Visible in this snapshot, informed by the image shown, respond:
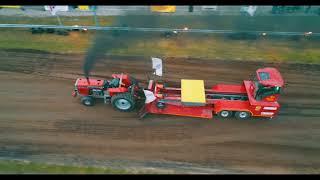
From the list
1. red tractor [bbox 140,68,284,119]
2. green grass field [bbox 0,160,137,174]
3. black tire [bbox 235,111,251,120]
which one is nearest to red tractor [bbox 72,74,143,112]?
red tractor [bbox 140,68,284,119]

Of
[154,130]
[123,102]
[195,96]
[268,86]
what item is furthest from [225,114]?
[123,102]

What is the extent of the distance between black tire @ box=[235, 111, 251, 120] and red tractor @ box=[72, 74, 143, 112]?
4.44 metres

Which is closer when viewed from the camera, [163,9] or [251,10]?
[251,10]

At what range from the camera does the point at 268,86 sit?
A: 14.1 m

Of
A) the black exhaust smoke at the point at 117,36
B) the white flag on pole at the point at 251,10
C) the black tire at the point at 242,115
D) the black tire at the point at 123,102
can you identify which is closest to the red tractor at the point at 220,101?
the black tire at the point at 242,115

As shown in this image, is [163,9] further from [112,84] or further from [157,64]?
[112,84]

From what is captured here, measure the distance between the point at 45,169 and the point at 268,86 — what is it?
934 cm

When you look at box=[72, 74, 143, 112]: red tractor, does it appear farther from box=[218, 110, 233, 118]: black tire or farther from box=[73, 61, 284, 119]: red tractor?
box=[218, 110, 233, 118]: black tire

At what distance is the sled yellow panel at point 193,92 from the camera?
14555 millimetres

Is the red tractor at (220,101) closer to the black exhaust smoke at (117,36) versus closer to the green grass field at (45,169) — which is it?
the green grass field at (45,169)

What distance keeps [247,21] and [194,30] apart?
4.07 m

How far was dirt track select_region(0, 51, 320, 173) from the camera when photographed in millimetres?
13539

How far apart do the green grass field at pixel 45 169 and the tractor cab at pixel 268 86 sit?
632cm

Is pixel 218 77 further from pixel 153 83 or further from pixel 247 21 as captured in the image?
pixel 247 21
